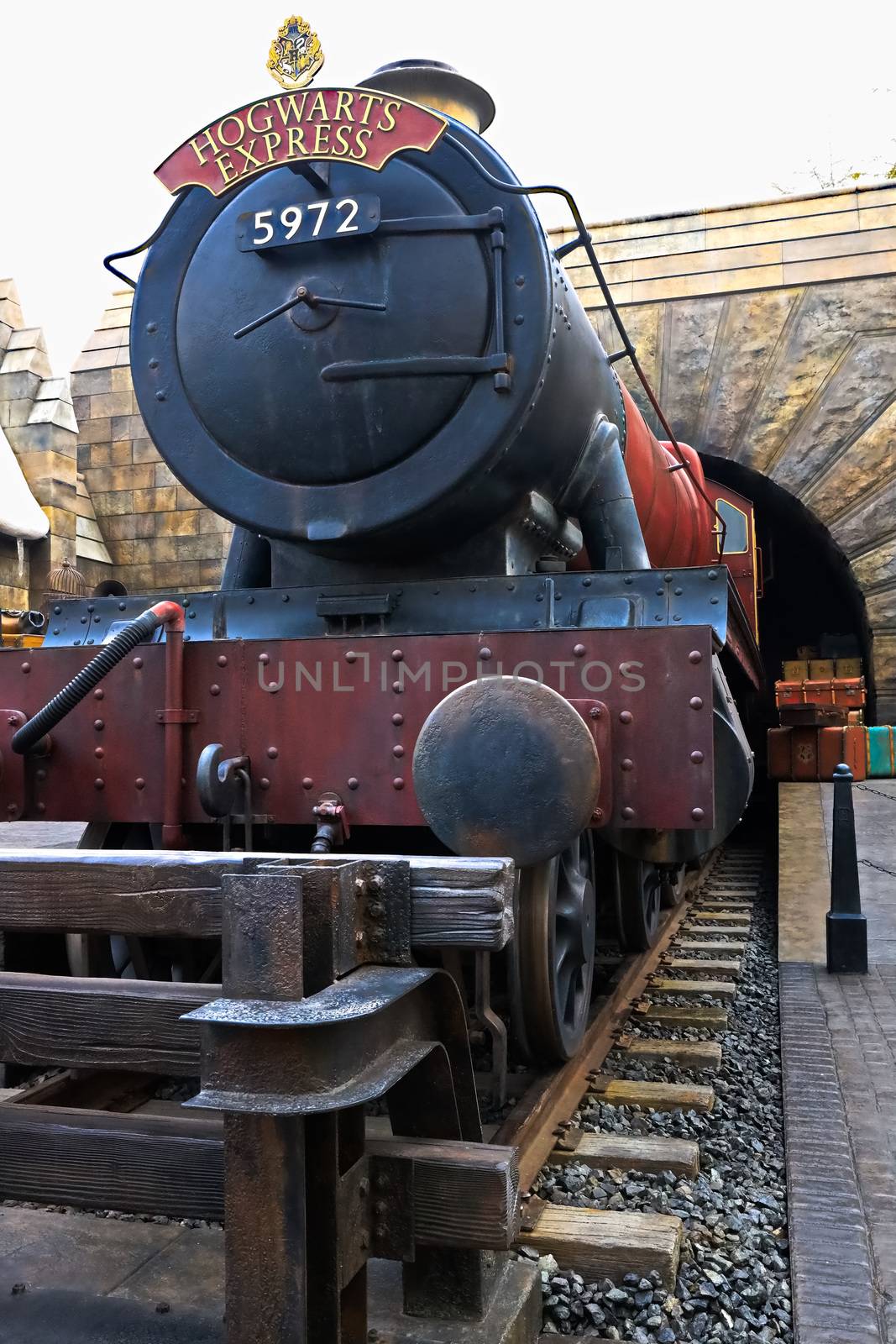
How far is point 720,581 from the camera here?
2740 millimetres

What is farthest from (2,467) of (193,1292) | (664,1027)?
(193,1292)

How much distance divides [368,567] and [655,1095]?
5.35 feet

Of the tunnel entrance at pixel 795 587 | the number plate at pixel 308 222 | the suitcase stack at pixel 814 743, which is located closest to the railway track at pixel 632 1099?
the number plate at pixel 308 222

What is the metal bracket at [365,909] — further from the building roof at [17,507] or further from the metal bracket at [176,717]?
the building roof at [17,507]

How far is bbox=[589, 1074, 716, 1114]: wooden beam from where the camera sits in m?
2.79

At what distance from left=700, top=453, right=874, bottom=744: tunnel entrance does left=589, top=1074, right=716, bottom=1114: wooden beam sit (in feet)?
21.6

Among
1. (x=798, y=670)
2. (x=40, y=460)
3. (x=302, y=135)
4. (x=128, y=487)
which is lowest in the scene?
(x=798, y=670)

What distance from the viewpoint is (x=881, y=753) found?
A: 8.66m

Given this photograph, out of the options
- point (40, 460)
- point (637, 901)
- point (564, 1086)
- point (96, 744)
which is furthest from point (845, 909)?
point (40, 460)

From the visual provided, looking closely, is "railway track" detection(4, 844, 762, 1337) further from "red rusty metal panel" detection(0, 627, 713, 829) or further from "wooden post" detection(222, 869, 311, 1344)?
"red rusty metal panel" detection(0, 627, 713, 829)

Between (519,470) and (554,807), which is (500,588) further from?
(554,807)

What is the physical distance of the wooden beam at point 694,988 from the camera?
12.6 ft

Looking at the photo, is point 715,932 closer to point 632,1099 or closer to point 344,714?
point 632,1099

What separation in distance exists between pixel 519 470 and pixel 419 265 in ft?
1.97
